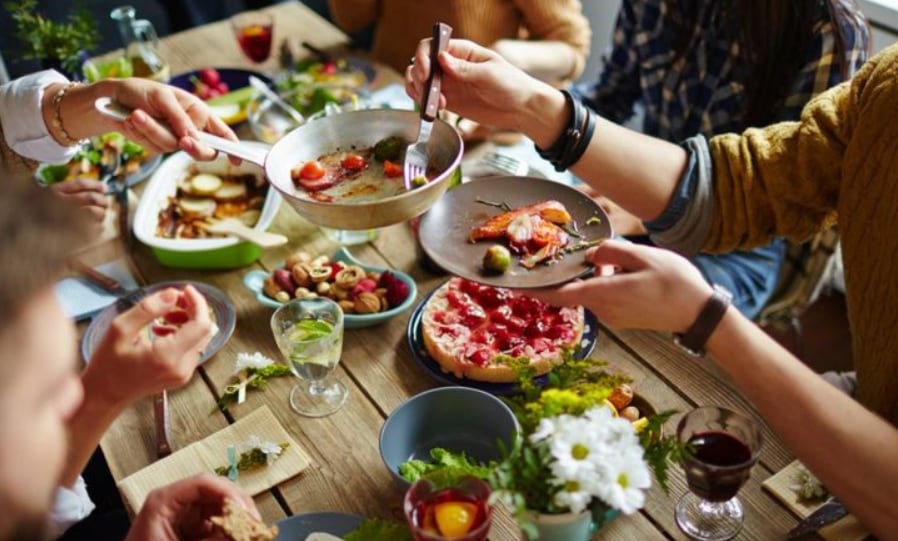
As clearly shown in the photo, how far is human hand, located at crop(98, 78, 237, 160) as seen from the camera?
1473mm

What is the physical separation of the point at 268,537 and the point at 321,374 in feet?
1.22

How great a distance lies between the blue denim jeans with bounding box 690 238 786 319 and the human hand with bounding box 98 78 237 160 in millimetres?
1076

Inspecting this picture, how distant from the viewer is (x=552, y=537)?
3.27 feet

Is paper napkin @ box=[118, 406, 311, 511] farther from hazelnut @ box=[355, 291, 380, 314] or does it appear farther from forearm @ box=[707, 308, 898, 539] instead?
forearm @ box=[707, 308, 898, 539]

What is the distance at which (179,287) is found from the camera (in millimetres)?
1587

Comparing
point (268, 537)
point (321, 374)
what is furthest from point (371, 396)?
point (268, 537)

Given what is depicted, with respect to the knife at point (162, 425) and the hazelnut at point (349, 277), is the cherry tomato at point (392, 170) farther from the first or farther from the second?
the knife at point (162, 425)

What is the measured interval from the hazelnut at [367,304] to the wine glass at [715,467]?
0.60m

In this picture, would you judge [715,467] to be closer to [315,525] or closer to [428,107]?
[315,525]

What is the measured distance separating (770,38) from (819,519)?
101 centimetres

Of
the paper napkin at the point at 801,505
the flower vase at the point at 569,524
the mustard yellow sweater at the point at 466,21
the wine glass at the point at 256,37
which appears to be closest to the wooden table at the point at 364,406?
the paper napkin at the point at 801,505

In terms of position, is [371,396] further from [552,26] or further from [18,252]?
[552,26]

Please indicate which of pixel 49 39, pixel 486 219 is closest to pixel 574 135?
pixel 486 219

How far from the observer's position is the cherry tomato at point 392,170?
145cm
